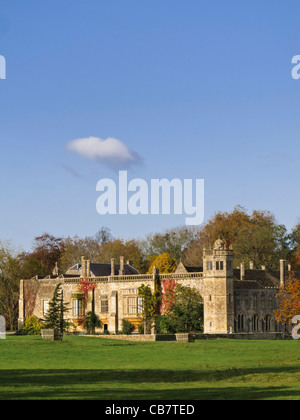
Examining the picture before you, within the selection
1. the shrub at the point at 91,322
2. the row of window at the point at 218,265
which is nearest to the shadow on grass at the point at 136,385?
the row of window at the point at 218,265

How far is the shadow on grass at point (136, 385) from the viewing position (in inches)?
965

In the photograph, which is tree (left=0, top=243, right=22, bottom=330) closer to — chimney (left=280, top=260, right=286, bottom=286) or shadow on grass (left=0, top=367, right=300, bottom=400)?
chimney (left=280, top=260, right=286, bottom=286)

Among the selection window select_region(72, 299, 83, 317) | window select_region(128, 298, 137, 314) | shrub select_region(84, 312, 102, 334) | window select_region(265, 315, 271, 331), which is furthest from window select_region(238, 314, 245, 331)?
window select_region(72, 299, 83, 317)

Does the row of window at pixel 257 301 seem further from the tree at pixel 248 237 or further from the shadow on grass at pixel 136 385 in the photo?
the shadow on grass at pixel 136 385

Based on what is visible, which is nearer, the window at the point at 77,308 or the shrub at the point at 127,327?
the shrub at the point at 127,327

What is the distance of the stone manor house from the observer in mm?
74000

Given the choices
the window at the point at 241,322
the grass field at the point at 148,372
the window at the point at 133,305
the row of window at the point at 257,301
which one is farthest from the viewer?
the window at the point at 133,305

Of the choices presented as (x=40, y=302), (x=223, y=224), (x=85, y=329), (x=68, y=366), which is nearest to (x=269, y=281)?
(x=85, y=329)

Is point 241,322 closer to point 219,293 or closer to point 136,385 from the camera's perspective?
point 219,293

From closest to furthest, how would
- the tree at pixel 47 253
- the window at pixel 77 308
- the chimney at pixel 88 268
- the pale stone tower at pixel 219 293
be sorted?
the pale stone tower at pixel 219 293, the window at pixel 77 308, the chimney at pixel 88 268, the tree at pixel 47 253

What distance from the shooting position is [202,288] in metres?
76.4
